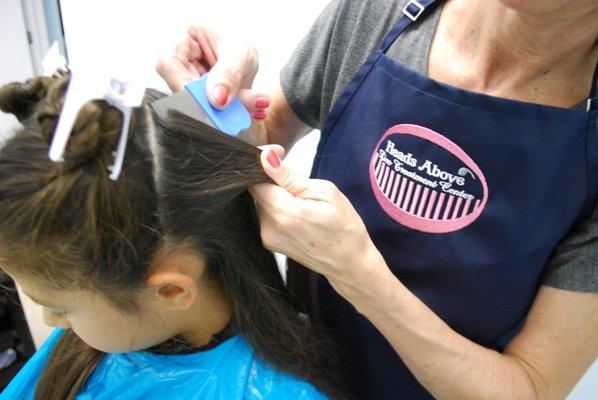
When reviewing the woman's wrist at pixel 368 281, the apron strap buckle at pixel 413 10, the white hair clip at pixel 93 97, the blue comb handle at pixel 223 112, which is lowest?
the woman's wrist at pixel 368 281

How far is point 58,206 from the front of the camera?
1.92 ft

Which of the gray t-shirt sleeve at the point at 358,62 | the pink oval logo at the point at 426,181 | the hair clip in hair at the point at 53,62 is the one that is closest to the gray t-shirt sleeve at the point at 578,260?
the gray t-shirt sleeve at the point at 358,62

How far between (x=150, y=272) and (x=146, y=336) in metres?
0.17

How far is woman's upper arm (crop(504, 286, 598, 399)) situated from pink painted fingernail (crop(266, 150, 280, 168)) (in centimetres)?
45

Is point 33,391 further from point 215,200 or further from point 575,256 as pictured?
point 575,256

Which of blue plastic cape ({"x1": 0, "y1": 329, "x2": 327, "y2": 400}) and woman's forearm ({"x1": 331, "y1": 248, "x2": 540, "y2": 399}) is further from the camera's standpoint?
blue plastic cape ({"x1": 0, "y1": 329, "x2": 327, "y2": 400})

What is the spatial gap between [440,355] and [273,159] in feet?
1.25

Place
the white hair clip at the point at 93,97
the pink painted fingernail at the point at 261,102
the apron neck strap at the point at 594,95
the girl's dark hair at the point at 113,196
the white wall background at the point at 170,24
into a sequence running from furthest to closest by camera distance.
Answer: the white wall background at the point at 170,24 → the pink painted fingernail at the point at 261,102 → the apron neck strap at the point at 594,95 → the girl's dark hair at the point at 113,196 → the white hair clip at the point at 93,97

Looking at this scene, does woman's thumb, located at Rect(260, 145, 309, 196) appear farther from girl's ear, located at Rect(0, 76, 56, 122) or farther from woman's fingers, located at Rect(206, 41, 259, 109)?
girl's ear, located at Rect(0, 76, 56, 122)

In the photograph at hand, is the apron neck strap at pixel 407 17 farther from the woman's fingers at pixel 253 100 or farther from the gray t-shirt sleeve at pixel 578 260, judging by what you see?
the gray t-shirt sleeve at pixel 578 260

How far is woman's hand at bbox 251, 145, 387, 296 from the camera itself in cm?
60

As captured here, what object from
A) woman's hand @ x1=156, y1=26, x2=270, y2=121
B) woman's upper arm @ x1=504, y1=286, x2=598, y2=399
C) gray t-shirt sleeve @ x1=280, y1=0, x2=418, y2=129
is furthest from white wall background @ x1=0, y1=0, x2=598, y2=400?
woman's upper arm @ x1=504, y1=286, x2=598, y2=399

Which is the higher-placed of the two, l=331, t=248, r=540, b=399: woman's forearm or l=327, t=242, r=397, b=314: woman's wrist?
l=327, t=242, r=397, b=314: woman's wrist

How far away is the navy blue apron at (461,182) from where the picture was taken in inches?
27.6
